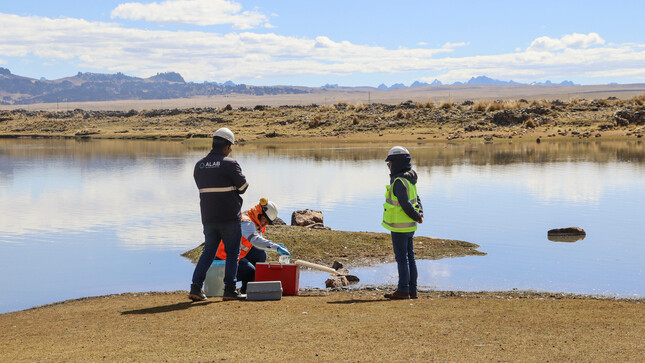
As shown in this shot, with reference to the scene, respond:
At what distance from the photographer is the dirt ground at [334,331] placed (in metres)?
6.93

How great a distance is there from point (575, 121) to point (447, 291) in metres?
44.8

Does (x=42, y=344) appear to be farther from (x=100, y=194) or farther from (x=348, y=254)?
(x=100, y=194)

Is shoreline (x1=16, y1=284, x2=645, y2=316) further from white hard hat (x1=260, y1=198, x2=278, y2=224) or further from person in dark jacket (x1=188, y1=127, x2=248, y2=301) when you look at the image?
person in dark jacket (x1=188, y1=127, x2=248, y2=301)

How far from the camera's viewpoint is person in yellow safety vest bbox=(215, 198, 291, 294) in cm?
1045

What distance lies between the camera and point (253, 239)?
414 inches

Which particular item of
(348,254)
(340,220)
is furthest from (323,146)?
(348,254)

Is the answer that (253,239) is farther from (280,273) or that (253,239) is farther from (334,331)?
(334,331)

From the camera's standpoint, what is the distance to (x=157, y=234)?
730 inches

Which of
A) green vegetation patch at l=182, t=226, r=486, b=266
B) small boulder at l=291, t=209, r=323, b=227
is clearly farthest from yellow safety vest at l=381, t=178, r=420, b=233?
small boulder at l=291, t=209, r=323, b=227

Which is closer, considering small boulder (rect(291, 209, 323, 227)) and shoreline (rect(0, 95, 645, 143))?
small boulder (rect(291, 209, 323, 227))

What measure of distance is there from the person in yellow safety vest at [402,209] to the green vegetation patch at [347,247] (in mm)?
4682

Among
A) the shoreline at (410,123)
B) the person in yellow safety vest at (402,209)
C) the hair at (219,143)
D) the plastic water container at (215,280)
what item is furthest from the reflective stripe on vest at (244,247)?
the shoreline at (410,123)

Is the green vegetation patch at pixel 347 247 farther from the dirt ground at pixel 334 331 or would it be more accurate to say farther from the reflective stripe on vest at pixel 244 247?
the dirt ground at pixel 334 331

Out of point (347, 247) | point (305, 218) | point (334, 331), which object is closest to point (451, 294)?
point (334, 331)
